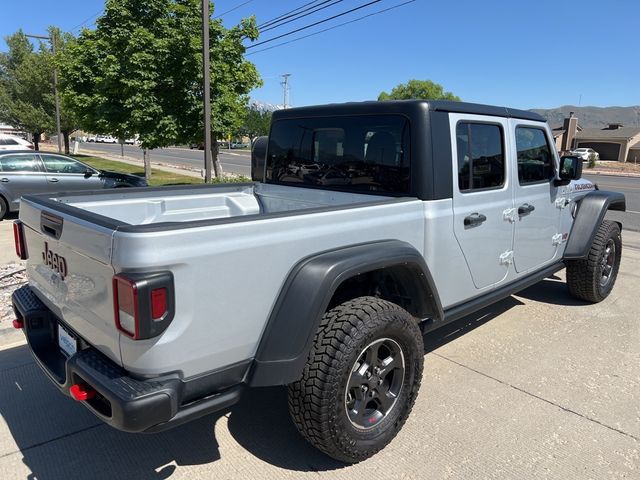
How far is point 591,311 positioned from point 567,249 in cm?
80

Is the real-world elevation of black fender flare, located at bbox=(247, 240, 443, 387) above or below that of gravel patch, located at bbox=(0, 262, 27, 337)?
above

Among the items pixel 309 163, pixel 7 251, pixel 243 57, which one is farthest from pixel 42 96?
pixel 309 163

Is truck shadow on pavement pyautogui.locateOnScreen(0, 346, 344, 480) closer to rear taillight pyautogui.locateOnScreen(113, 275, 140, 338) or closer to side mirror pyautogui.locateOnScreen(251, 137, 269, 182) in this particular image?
rear taillight pyautogui.locateOnScreen(113, 275, 140, 338)

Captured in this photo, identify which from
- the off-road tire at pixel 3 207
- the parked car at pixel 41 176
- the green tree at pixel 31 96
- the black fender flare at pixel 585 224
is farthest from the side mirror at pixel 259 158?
the green tree at pixel 31 96

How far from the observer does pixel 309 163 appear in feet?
12.6

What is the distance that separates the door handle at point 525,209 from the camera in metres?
3.82

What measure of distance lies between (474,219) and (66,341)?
257 cm

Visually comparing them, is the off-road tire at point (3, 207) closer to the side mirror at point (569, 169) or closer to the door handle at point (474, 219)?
the door handle at point (474, 219)

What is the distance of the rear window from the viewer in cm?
321

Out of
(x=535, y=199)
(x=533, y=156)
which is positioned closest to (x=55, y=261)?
(x=535, y=199)

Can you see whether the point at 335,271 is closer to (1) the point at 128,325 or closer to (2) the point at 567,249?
(1) the point at 128,325

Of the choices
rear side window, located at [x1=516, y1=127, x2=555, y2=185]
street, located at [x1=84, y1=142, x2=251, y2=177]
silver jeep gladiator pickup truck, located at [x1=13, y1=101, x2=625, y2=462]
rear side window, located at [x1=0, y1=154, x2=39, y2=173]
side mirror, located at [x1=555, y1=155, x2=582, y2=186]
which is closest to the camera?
silver jeep gladiator pickup truck, located at [x1=13, y1=101, x2=625, y2=462]

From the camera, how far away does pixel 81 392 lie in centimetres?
215

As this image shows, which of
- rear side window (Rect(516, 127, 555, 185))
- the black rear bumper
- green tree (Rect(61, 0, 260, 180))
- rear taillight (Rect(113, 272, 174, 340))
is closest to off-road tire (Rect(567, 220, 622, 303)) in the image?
rear side window (Rect(516, 127, 555, 185))
